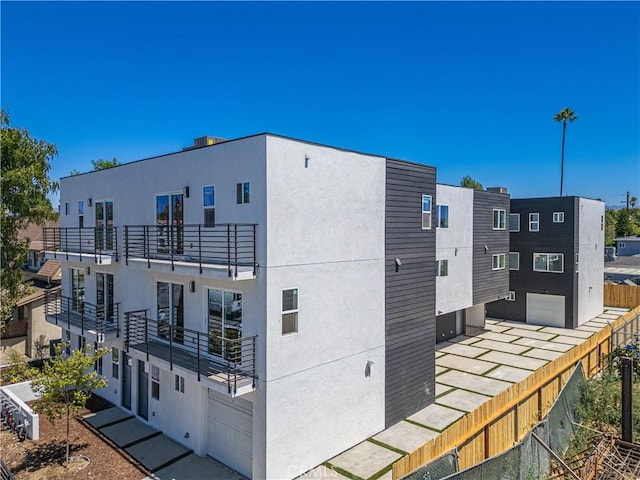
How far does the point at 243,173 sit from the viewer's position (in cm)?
973

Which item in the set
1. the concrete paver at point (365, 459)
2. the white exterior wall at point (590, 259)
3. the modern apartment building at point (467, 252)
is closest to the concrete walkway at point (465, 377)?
the concrete paver at point (365, 459)

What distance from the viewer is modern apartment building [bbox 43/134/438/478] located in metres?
9.45

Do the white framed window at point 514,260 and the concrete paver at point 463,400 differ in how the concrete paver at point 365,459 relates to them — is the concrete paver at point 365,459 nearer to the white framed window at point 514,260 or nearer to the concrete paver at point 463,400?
the concrete paver at point 463,400

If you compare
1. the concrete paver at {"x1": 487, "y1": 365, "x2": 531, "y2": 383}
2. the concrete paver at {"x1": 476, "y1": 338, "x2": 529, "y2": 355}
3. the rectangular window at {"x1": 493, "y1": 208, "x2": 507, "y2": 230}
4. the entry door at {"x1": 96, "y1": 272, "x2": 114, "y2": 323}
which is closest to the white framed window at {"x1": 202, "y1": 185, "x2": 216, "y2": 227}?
the entry door at {"x1": 96, "y1": 272, "x2": 114, "y2": 323}

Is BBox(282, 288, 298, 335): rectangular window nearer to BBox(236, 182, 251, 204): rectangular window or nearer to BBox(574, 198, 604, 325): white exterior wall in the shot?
BBox(236, 182, 251, 204): rectangular window

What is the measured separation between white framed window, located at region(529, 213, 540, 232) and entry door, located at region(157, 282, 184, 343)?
74.2 feet

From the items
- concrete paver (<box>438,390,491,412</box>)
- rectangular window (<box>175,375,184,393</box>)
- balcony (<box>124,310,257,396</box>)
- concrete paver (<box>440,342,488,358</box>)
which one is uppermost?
balcony (<box>124,310,257,396</box>)

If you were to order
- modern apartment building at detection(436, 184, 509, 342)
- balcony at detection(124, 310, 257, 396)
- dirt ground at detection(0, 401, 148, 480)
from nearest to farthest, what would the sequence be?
balcony at detection(124, 310, 257, 396) < dirt ground at detection(0, 401, 148, 480) < modern apartment building at detection(436, 184, 509, 342)

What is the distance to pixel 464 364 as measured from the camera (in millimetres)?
18406

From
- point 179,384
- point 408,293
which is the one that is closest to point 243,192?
point 179,384

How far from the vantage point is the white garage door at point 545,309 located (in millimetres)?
25391

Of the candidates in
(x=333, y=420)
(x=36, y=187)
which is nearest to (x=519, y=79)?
(x=333, y=420)

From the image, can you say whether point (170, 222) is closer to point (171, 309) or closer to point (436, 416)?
point (171, 309)

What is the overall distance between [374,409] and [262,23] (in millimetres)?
13032
